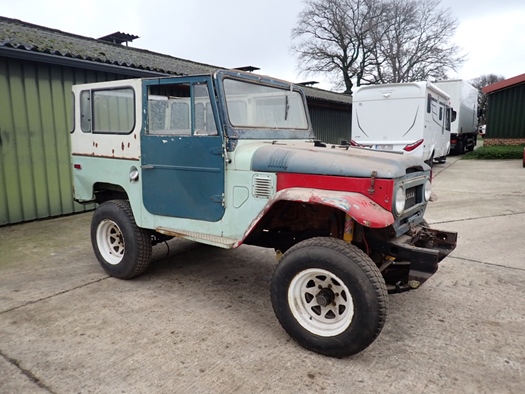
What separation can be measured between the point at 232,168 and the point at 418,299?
7.17 ft

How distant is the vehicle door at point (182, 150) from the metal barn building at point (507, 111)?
1968cm

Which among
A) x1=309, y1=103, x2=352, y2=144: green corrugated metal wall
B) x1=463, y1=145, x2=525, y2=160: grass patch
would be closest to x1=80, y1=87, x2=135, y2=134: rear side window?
x1=309, y1=103, x2=352, y2=144: green corrugated metal wall

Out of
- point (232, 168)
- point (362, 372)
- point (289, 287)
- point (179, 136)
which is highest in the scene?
point (179, 136)

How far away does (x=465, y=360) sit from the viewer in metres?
2.76

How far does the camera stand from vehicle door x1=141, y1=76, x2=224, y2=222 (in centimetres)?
340

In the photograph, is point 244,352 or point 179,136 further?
point 179,136

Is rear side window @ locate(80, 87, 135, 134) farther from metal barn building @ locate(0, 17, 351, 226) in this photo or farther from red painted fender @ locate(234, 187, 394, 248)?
metal barn building @ locate(0, 17, 351, 226)

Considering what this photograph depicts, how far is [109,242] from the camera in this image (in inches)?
172

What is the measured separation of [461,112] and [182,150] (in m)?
18.3

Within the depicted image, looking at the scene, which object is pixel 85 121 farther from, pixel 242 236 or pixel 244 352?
pixel 244 352

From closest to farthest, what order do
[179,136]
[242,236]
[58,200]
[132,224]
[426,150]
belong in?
[242,236] → [179,136] → [132,224] → [58,200] → [426,150]

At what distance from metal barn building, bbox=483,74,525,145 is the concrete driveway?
55.2 ft

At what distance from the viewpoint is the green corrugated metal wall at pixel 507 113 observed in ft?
60.7

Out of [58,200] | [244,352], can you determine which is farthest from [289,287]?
[58,200]
